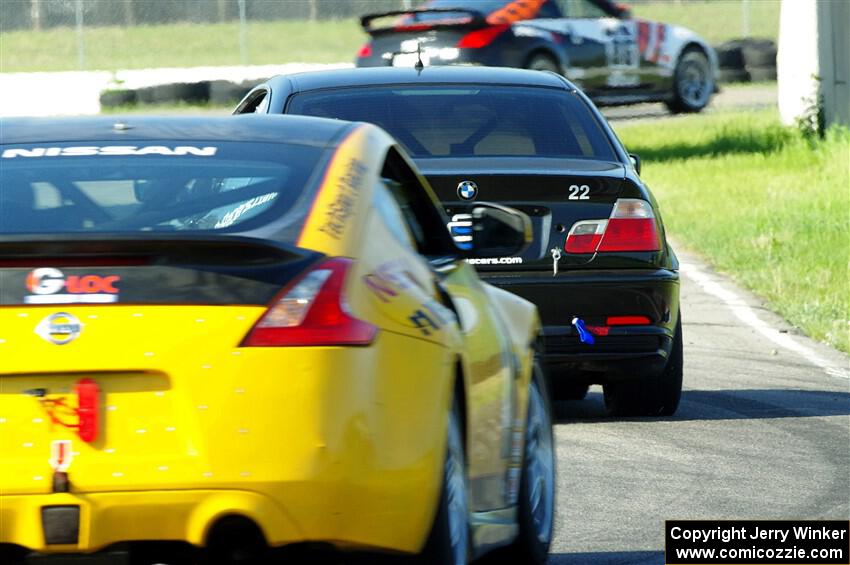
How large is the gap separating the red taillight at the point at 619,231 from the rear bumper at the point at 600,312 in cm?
11

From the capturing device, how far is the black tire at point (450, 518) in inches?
188

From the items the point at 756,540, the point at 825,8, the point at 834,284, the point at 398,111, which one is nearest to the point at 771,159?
the point at 825,8

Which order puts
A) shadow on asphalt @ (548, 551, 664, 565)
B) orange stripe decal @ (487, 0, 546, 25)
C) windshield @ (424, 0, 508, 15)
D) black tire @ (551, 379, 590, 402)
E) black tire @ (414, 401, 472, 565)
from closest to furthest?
black tire @ (414, 401, 472, 565) < shadow on asphalt @ (548, 551, 664, 565) < black tire @ (551, 379, 590, 402) < orange stripe decal @ (487, 0, 546, 25) < windshield @ (424, 0, 508, 15)

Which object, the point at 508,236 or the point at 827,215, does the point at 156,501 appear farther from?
the point at 827,215

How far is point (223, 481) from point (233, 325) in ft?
1.11

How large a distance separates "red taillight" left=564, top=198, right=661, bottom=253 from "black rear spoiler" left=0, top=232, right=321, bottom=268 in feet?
14.2

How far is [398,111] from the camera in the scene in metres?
9.60

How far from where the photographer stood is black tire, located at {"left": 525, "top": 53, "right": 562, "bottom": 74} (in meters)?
25.6

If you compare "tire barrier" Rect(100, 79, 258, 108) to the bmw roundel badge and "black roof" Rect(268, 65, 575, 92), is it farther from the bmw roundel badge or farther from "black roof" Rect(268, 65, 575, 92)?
the bmw roundel badge

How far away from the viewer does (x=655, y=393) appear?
30.9 feet

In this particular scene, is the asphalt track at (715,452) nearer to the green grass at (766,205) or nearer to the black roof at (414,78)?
the green grass at (766,205)

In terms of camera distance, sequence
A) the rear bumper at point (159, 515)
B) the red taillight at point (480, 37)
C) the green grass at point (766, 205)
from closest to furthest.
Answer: the rear bumper at point (159, 515) → the green grass at point (766, 205) → the red taillight at point (480, 37)

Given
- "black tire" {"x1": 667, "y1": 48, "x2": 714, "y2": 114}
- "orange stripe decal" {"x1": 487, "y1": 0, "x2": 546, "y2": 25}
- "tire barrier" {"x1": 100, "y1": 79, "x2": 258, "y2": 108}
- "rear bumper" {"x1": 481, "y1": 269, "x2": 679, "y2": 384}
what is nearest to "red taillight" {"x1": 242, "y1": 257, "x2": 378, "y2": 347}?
"rear bumper" {"x1": 481, "y1": 269, "x2": 679, "y2": 384}

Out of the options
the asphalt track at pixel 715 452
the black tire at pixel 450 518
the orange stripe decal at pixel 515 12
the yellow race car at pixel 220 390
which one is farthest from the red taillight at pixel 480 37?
the yellow race car at pixel 220 390
